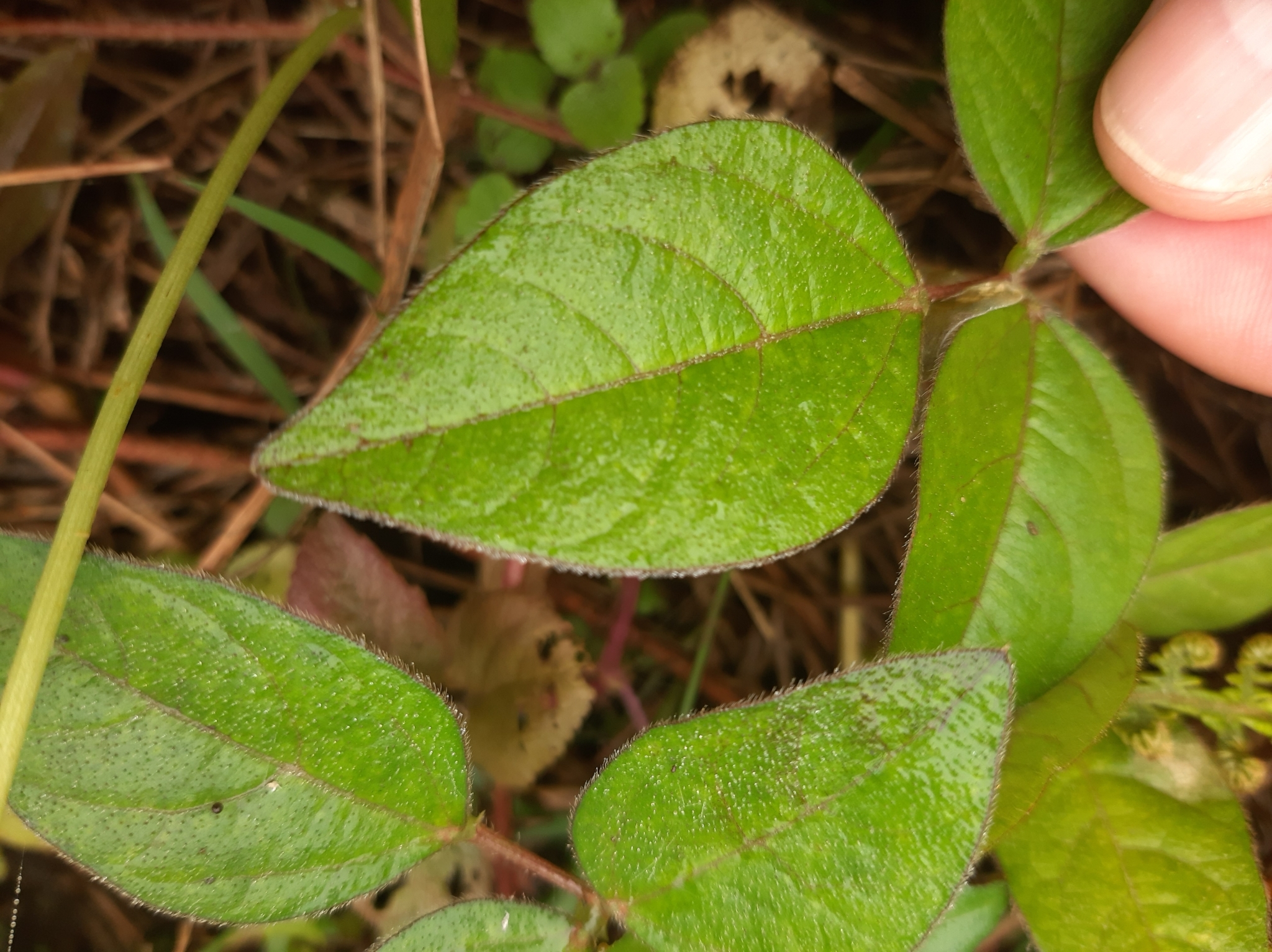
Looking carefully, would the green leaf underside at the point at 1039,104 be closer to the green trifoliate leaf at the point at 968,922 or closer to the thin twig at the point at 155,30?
the green trifoliate leaf at the point at 968,922

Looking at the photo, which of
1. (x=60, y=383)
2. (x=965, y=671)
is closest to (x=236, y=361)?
(x=60, y=383)

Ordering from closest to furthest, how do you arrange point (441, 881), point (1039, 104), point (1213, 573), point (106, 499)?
point (1039, 104), point (1213, 573), point (441, 881), point (106, 499)

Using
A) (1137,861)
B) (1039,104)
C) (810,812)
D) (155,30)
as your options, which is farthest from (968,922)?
(155,30)

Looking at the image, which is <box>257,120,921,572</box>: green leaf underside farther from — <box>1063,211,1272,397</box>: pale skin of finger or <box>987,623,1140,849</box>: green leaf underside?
<box>1063,211,1272,397</box>: pale skin of finger

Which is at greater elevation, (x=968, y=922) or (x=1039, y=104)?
(x=1039, y=104)

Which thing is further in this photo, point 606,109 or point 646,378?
point 606,109

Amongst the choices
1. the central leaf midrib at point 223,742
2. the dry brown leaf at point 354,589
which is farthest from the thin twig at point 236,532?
the central leaf midrib at point 223,742

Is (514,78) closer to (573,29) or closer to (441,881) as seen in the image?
(573,29)
